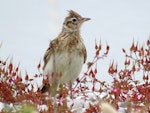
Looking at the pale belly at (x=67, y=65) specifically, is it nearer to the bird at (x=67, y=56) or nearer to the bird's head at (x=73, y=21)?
the bird at (x=67, y=56)

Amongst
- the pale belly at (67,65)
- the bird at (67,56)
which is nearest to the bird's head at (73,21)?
the bird at (67,56)

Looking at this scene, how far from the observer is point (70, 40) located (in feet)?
25.5

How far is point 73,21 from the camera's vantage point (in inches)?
330

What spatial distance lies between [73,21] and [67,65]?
1212mm

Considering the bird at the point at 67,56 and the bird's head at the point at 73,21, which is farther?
the bird's head at the point at 73,21

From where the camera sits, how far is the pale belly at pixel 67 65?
7426mm

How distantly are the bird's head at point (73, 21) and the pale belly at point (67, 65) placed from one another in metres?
0.95

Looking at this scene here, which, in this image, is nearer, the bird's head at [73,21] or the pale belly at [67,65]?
the pale belly at [67,65]

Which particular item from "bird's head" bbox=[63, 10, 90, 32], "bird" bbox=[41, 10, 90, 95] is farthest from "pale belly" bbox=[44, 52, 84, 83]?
"bird's head" bbox=[63, 10, 90, 32]

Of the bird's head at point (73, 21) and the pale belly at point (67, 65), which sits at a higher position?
the bird's head at point (73, 21)

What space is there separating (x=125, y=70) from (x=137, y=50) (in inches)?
13.1

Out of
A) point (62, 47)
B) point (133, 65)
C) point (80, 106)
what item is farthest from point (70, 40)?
point (133, 65)

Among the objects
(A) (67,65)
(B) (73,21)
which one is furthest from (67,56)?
(B) (73,21)

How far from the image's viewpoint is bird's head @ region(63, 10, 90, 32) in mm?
8250
